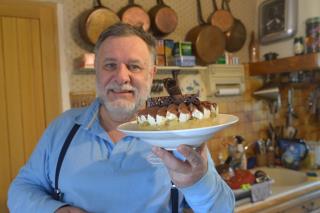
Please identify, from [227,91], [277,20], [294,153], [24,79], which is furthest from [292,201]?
[24,79]

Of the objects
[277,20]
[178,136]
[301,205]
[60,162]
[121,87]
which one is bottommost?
[301,205]

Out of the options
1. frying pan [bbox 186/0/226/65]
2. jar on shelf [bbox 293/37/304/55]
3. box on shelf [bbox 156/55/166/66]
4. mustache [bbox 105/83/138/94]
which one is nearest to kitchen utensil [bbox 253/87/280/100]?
jar on shelf [bbox 293/37/304/55]

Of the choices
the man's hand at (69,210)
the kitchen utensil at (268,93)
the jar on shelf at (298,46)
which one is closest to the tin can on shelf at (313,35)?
the jar on shelf at (298,46)

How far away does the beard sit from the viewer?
1.00 meters

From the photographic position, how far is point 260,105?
2436 mm

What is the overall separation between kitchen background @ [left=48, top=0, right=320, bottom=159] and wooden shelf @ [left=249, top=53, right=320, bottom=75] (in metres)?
0.10

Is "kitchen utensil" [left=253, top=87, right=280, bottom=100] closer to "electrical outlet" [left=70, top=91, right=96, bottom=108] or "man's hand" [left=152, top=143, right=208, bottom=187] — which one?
"electrical outlet" [left=70, top=91, right=96, bottom=108]

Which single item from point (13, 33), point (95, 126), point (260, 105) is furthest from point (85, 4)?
point (260, 105)

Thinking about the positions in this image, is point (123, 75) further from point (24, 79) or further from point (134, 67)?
point (24, 79)

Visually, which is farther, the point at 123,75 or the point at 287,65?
the point at 287,65

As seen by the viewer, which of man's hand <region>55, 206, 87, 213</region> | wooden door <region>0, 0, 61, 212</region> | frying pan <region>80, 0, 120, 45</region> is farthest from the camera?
frying pan <region>80, 0, 120, 45</region>

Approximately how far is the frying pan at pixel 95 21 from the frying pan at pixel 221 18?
0.82 m

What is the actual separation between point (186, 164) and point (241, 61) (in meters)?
1.82

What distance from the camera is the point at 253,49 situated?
7.73ft
